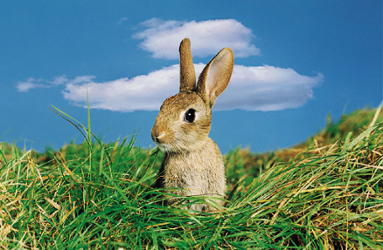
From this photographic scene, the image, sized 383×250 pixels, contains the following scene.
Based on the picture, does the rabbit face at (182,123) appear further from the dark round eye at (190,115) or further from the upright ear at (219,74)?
the upright ear at (219,74)

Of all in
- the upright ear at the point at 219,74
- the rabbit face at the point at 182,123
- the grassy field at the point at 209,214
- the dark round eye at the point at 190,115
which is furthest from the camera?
the upright ear at the point at 219,74

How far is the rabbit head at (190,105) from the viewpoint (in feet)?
11.9

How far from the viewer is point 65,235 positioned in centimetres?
288

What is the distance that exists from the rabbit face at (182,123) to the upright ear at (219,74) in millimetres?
222

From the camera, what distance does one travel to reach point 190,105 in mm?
3775

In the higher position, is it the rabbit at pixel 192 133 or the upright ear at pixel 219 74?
the upright ear at pixel 219 74

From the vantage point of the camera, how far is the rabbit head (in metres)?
3.64

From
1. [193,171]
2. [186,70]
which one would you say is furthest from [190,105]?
[193,171]

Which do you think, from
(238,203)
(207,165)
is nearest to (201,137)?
(207,165)

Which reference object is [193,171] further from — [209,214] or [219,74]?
[219,74]

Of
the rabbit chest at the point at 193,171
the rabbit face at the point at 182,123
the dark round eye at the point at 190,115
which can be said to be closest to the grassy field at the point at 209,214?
the rabbit chest at the point at 193,171

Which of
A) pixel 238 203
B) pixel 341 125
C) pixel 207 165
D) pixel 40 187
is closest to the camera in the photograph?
pixel 40 187

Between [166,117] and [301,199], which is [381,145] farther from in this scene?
[166,117]

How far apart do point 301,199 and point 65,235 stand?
6.37ft
